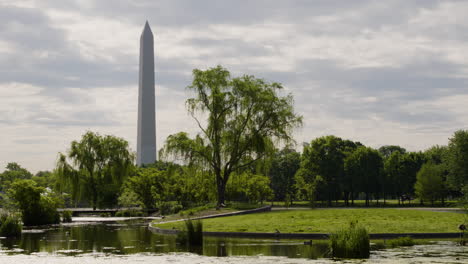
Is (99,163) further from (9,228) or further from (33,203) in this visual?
(9,228)

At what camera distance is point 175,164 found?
5425 cm

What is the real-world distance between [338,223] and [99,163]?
52.2 metres

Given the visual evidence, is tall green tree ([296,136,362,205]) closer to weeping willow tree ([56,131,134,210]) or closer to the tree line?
the tree line

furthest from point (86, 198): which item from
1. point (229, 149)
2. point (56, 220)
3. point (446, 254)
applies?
point (446, 254)

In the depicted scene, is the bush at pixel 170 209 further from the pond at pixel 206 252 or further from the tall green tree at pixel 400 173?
the tall green tree at pixel 400 173

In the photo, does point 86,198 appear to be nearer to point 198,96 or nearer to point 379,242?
point 198,96

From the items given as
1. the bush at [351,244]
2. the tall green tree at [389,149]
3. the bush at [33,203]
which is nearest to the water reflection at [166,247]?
the bush at [351,244]

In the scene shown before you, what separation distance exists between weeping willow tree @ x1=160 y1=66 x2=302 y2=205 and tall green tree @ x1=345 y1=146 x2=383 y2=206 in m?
39.9

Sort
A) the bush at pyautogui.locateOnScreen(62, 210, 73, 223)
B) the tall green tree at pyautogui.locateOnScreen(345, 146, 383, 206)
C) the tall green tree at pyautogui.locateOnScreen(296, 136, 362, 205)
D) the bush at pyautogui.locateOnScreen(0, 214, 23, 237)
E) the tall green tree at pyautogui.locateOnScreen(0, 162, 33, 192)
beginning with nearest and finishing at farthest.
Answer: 1. the bush at pyautogui.locateOnScreen(0, 214, 23, 237)
2. the bush at pyautogui.locateOnScreen(62, 210, 73, 223)
3. the tall green tree at pyautogui.locateOnScreen(345, 146, 383, 206)
4. the tall green tree at pyautogui.locateOnScreen(296, 136, 362, 205)
5. the tall green tree at pyautogui.locateOnScreen(0, 162, 33, 192)

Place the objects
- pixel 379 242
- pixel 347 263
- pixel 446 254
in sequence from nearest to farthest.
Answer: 1. pixel 347 263
2. pixel 446 254
3. pixel 379 242

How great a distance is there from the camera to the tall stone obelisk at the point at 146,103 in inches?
6132

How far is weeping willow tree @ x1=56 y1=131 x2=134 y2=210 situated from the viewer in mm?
74938

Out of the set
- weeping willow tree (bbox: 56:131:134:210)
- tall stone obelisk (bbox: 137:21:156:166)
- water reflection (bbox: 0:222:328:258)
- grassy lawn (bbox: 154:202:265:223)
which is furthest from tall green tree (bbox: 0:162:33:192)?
water reflection (bbox: 0:222:328:258)

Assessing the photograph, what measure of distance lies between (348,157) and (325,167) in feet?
15.9
